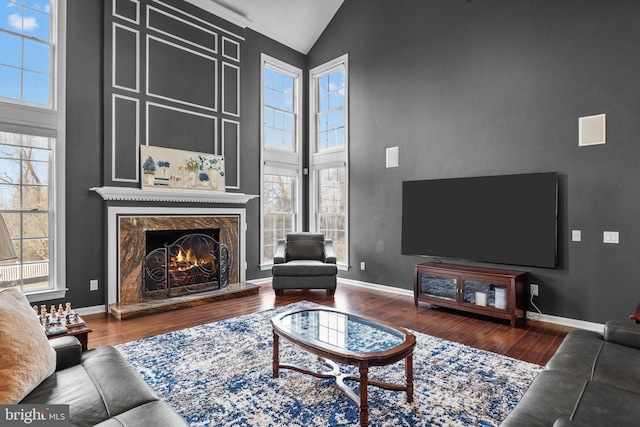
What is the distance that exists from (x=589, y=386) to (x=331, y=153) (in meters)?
5.18

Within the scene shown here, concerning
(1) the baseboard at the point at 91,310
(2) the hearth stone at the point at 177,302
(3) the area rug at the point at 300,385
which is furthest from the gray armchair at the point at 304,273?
(1) the baseboard at the point at 91,310

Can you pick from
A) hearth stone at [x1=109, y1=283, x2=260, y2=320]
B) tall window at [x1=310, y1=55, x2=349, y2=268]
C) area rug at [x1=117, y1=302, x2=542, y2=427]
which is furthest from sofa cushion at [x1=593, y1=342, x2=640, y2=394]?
tall window at [x1=310, y1=55, x2=349, y2=268]

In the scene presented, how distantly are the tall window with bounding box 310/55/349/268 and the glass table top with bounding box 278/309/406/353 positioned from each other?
10.8ft

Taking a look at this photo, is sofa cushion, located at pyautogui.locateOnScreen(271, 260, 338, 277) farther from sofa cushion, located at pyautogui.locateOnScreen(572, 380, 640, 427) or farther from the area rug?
sofa cushion, located at pyautogui.locateOnScreen(572, 380, 640, 427)

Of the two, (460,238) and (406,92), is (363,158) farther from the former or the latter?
(460,238)

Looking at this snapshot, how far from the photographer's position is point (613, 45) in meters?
3.58

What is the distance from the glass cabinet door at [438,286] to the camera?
4324 millimetres

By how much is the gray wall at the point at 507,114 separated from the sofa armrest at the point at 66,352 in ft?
13.8

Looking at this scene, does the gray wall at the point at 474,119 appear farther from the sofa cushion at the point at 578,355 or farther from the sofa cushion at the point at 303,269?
the sofa cushion at the point at 578,355

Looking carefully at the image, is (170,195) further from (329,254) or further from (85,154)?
(329,254)

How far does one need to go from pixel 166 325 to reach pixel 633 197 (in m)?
4.93

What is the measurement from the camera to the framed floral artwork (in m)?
4.65

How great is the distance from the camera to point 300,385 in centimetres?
247

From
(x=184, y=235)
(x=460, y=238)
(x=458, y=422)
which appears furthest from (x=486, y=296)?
(x=184, y=235)
